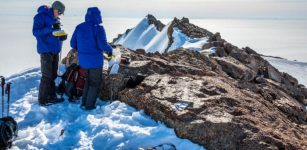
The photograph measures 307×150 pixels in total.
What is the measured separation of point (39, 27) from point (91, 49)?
1.26 metres

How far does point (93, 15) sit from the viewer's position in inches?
392

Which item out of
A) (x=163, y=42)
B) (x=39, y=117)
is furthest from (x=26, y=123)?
(x=163, y=42)

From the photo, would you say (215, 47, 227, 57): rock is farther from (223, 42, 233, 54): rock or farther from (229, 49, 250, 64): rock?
(223, 42, 233, 54): rock

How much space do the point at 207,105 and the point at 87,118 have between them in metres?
2.55

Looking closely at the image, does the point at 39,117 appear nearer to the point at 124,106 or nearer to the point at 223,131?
the point at 124,106

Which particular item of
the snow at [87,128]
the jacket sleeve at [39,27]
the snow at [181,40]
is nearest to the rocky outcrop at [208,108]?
the snow at [87,128]

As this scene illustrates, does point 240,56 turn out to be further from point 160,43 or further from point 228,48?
point 160,43

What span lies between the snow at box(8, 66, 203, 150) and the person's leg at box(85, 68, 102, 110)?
0.66 feet

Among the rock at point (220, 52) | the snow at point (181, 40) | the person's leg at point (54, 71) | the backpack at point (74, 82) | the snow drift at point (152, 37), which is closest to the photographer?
the person's leg at point (54, 71)

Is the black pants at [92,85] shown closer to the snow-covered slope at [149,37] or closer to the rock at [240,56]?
the rock at [240,56]

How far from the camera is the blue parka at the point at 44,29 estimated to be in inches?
404

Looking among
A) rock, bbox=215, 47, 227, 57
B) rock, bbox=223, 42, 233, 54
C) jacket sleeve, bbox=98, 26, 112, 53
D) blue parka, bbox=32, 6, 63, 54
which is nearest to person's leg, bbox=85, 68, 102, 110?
jacket sleeve, bbox=98, 26, 112, 53

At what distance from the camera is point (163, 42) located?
101 ft

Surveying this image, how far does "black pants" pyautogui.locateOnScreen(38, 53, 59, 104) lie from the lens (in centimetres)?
1062
